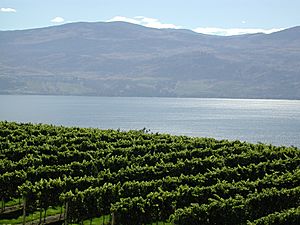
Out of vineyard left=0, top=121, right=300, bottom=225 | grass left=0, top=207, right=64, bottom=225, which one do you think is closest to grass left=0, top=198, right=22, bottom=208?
vineyard left=0, top=121, right=300, bottom=225

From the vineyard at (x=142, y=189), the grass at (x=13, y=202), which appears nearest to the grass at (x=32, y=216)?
the vineyard at (x=142, y=189)

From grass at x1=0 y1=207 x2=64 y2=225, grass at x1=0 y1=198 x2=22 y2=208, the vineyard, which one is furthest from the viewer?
grass at x1=0 y1=198 x2=22 y2=208

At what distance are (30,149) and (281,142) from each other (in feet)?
304

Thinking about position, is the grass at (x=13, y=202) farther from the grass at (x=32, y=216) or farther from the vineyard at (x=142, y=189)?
the grass at (x=32, y=216)

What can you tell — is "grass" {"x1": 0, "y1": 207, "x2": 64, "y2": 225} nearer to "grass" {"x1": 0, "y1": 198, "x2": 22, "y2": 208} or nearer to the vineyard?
the vineyard

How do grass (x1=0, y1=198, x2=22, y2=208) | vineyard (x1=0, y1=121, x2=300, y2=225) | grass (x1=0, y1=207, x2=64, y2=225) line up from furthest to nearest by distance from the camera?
grass (x1=0, y1=198, x2=22, y2=208) → grass (x1=0, y1=207, x2=64, y2=225) → vineyard (x1=0, y1=121, x2=300, y2=225)

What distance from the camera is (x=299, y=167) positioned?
3472cm

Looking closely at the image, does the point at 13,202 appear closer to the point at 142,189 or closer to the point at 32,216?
the point at 32,216

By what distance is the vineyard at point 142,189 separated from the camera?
2175cm

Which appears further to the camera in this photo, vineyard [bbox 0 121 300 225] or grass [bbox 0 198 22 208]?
grass [bbox 0 198 22 208]

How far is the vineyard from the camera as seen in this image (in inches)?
856

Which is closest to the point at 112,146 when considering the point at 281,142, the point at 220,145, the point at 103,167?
the point at 103,167

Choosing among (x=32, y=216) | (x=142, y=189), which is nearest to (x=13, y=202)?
(x=32, y=216)

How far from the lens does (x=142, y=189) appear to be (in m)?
24.5
